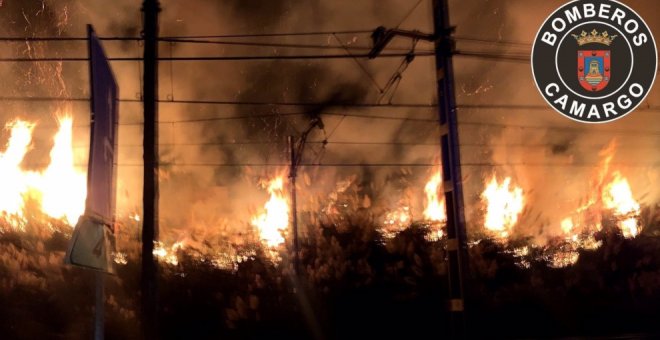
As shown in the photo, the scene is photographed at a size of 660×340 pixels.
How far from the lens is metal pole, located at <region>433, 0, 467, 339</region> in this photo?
9352mm

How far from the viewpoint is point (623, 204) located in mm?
27781

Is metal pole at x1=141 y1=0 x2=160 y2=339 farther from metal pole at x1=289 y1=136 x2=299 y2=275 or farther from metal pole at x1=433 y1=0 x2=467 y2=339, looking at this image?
metal pole at x1=289 y1=136 x2=299 y2=275

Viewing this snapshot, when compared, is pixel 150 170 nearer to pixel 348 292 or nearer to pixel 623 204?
pixel 348 292

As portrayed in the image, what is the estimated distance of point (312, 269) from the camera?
83.4ft

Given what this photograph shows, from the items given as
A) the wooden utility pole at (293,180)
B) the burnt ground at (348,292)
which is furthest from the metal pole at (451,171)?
the wooden utility pole at (293,180)

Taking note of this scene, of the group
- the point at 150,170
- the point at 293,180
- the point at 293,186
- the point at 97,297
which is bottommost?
the point at 97,297

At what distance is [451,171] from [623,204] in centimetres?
2208

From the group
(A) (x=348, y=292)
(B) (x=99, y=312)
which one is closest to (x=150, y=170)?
(B) (x=99, y=312)

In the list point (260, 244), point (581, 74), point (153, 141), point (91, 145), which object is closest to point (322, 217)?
point (260, 244)

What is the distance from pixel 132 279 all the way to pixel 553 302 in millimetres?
18422

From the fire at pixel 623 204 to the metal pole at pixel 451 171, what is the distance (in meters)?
20.3

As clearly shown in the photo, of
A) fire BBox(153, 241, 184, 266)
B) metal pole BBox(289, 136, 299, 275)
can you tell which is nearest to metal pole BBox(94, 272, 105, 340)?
fire BBox(153, 241, 184, 266)

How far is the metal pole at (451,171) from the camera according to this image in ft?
30.7

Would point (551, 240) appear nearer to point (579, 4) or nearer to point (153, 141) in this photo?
point (579, 4)
